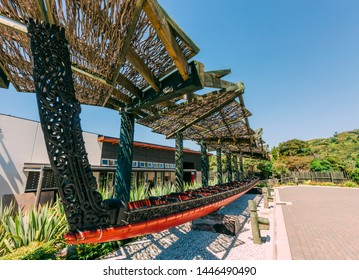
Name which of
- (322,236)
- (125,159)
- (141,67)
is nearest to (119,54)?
(141,67)

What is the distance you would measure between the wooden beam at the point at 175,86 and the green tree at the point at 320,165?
38.1 meters

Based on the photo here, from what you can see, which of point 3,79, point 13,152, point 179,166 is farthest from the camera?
point 13,152

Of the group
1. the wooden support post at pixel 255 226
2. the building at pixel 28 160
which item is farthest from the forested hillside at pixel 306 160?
the building at pixel 28 160

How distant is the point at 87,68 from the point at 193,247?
18.4ft

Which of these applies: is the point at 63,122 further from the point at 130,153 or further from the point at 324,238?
the point at 324,238

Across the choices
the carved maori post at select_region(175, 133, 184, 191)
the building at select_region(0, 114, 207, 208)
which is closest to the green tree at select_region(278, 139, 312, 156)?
the carved maori post at select_region(175, 133, 184, 191)

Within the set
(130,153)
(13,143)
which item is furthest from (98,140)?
(130,153)

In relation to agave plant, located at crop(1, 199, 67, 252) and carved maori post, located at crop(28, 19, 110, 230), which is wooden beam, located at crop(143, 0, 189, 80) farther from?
agave plant, located at crop(1, 199, 67, 252)

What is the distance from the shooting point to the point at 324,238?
5.60m

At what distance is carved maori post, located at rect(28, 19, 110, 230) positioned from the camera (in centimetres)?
204

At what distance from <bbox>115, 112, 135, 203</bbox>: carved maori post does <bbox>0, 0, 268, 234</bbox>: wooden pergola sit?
0.03 m

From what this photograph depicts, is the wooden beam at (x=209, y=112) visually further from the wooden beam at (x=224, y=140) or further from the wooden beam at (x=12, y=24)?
the wooden beam at (x=12, y=24)

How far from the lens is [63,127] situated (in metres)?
2.13

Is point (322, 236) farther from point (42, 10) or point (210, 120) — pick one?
point (42, 10)
